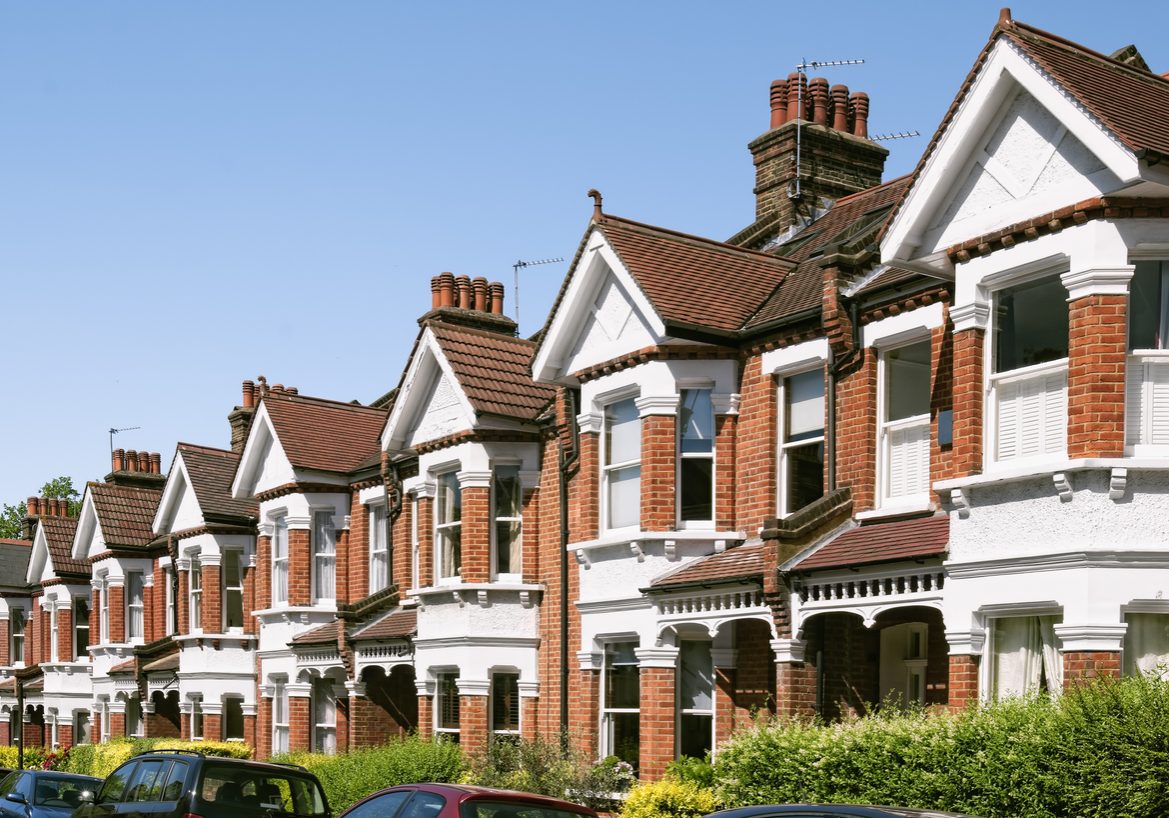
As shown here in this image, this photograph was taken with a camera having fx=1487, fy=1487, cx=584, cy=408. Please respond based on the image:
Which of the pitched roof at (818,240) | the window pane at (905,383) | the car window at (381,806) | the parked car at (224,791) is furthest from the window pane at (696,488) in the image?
the car window at (381,806)

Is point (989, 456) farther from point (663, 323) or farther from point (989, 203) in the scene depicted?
point (663, 323)

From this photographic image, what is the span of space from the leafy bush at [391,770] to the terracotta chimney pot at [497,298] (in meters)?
10.6

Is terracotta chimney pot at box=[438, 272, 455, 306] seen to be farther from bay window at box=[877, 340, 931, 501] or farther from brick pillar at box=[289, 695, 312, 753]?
bay window at box=[877, 340, 931, 501]

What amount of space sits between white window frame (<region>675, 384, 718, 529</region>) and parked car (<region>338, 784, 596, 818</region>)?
8657 millimetres

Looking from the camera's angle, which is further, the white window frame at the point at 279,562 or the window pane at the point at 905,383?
the white window frame at the point at 279,562

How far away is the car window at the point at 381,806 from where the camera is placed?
1238cm

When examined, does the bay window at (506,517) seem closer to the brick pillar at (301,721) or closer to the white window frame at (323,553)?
the white window frame at (323,553)

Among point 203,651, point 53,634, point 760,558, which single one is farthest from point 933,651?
point 53,634

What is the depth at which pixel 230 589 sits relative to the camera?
35219 mm

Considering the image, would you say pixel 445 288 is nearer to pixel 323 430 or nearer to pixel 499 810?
pixel 323 430

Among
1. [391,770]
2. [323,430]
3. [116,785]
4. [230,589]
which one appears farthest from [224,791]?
[230,589]

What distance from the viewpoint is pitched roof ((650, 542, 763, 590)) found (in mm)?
18234

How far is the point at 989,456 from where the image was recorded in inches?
589

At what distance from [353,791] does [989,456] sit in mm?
11919
